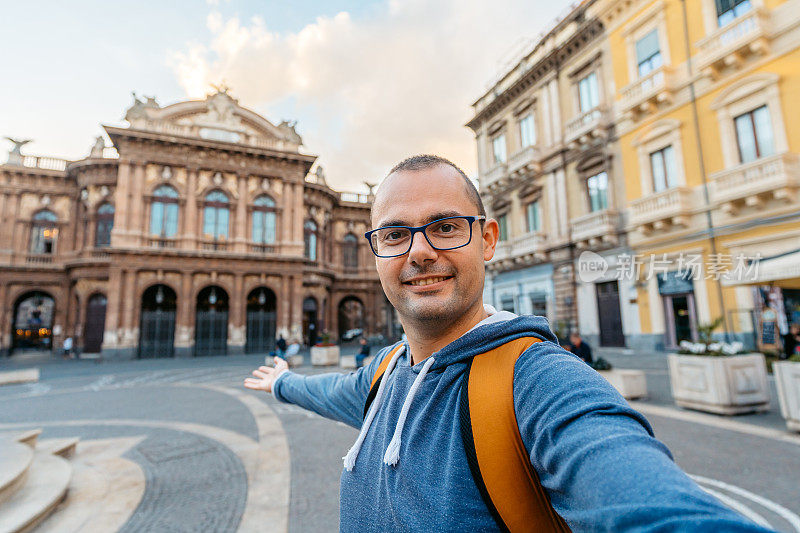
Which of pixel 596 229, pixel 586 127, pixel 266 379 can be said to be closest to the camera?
pixel 266 379

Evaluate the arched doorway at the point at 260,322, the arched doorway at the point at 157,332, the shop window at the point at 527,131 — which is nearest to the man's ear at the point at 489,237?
the shop window at the point at 527,131

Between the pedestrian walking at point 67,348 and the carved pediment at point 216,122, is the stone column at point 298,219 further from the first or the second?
the pedestrian walking at point 67,348

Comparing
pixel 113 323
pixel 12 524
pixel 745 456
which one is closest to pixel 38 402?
pixel 12 524

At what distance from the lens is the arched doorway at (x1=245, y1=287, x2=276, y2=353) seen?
23.0 meters

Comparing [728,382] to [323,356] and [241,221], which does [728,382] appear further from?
[241,221]

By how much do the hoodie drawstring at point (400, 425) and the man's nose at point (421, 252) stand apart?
0.31 meters

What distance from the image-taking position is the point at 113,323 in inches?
795

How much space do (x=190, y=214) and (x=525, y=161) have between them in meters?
19.2

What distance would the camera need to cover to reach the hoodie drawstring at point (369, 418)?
127 centimetres

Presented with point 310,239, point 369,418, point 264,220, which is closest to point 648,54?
point 369,418

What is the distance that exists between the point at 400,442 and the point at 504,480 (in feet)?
1.09

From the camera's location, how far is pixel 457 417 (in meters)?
0.96

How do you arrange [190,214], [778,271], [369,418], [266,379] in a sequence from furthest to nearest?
[190,214] < [778,271] < [266,379] < [369,418]

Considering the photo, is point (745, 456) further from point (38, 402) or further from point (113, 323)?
point (113, 323)
